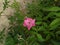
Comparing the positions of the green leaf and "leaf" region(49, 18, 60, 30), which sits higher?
"leaf" region(49, 18, 60, 30)

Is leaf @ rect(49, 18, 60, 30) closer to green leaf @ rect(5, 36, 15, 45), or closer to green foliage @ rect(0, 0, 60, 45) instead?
green foliage @ rect(0, 0, 60, 45)

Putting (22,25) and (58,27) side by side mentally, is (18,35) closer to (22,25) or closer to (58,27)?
(22,25)

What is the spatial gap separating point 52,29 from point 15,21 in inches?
19.3

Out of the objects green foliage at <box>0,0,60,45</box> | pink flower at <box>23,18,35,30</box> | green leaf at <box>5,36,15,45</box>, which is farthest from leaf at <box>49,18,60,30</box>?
green leaf at <box>5,36,15,45</box>

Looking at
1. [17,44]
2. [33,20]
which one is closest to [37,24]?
[33,20]

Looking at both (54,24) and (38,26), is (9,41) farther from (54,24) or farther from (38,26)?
(54,24)

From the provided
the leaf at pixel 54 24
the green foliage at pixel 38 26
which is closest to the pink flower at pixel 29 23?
the green foliage at pixel 38 26

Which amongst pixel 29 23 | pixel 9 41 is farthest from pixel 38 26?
pixel 9 41

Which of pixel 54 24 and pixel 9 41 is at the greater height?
pixel 54 24

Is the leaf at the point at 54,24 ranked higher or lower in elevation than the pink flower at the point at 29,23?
lower

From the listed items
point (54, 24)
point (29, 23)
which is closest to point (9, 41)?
point (29, 23)

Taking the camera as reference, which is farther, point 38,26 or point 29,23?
point 38,26

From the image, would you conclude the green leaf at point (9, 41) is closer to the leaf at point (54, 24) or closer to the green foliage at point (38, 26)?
the green foliage at point (38, 26)

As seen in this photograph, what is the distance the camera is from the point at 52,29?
3.28 metres
